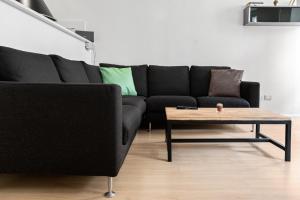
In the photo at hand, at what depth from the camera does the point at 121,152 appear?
1590 millimetres

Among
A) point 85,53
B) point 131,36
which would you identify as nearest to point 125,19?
point 131,36

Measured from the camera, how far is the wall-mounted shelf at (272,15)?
14.0 feet

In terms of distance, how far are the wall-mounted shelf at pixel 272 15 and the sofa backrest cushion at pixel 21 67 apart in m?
3.48

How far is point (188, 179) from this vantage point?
5.90ft

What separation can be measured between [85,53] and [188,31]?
69.2 inches

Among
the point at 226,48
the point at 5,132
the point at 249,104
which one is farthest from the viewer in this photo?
the point at 226,48

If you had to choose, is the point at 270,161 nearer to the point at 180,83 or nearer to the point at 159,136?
the point at 159,136

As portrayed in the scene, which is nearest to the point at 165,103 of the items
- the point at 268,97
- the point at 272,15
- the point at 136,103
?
the point at 136,103

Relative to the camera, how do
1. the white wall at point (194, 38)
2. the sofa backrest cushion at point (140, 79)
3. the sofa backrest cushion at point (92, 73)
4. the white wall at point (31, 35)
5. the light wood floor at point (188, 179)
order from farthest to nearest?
the white wall at point (194, 38)
the sofa backrest cushion at point (140, 79)
the sofa backrest cushion at point (92, 73)
the white wall at point (31, 35)
the light wood floor at point (188, 179)

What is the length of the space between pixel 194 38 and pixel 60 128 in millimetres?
3506

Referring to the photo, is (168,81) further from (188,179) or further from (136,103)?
(188,179)

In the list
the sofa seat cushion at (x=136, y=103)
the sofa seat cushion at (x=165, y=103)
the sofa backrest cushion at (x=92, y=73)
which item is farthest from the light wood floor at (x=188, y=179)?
the sofa backrest cushion at (x=92, y=73)

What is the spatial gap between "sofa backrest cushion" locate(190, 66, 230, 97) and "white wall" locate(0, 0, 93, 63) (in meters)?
1.79

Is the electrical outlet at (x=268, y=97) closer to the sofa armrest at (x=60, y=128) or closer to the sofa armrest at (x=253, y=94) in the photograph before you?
the sofa armrest at (x=253, y=94)
